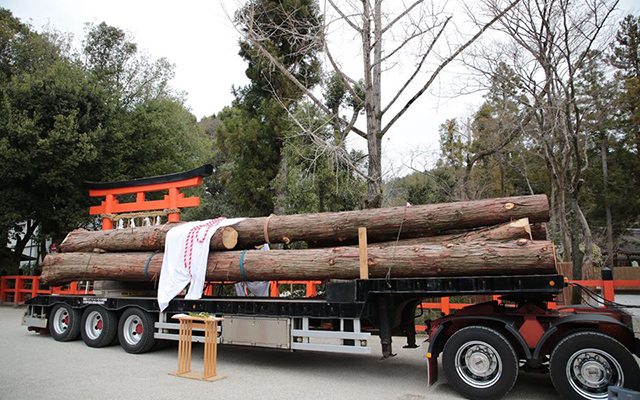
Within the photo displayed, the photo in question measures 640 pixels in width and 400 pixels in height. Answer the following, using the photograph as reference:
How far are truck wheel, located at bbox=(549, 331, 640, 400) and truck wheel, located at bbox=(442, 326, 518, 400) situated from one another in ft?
1.67

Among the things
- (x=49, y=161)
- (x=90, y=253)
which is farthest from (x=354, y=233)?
(x=49, y=161)

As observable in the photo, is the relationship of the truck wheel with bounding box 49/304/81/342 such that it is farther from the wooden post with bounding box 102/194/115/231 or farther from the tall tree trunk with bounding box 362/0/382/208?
the tall tree trunk with bounding box 362/0/382/208

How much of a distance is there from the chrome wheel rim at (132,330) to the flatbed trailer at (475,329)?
0.96 metres

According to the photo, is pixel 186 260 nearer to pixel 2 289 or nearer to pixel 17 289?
pixel 17 289

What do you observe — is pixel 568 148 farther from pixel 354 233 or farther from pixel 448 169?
pixel 448 169

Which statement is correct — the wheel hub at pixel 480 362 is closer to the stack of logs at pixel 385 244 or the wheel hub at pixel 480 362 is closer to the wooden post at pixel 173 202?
the stack of logs at pixel 385 244

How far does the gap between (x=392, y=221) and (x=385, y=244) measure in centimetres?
43

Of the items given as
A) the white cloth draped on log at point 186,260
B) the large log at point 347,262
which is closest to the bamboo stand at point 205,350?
the white cloth draped on log at point 186,260

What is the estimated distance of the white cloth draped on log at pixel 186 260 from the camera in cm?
862

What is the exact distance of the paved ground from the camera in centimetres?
607

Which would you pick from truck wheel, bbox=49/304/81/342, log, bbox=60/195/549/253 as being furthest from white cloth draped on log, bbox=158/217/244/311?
truck wheel, bbox=49/304/81/342

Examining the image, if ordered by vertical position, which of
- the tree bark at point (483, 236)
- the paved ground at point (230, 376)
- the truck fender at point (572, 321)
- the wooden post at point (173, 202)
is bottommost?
the paved ground at point (230, 376)

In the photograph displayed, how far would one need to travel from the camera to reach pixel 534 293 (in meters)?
6.14

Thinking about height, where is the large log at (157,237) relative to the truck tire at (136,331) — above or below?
above
